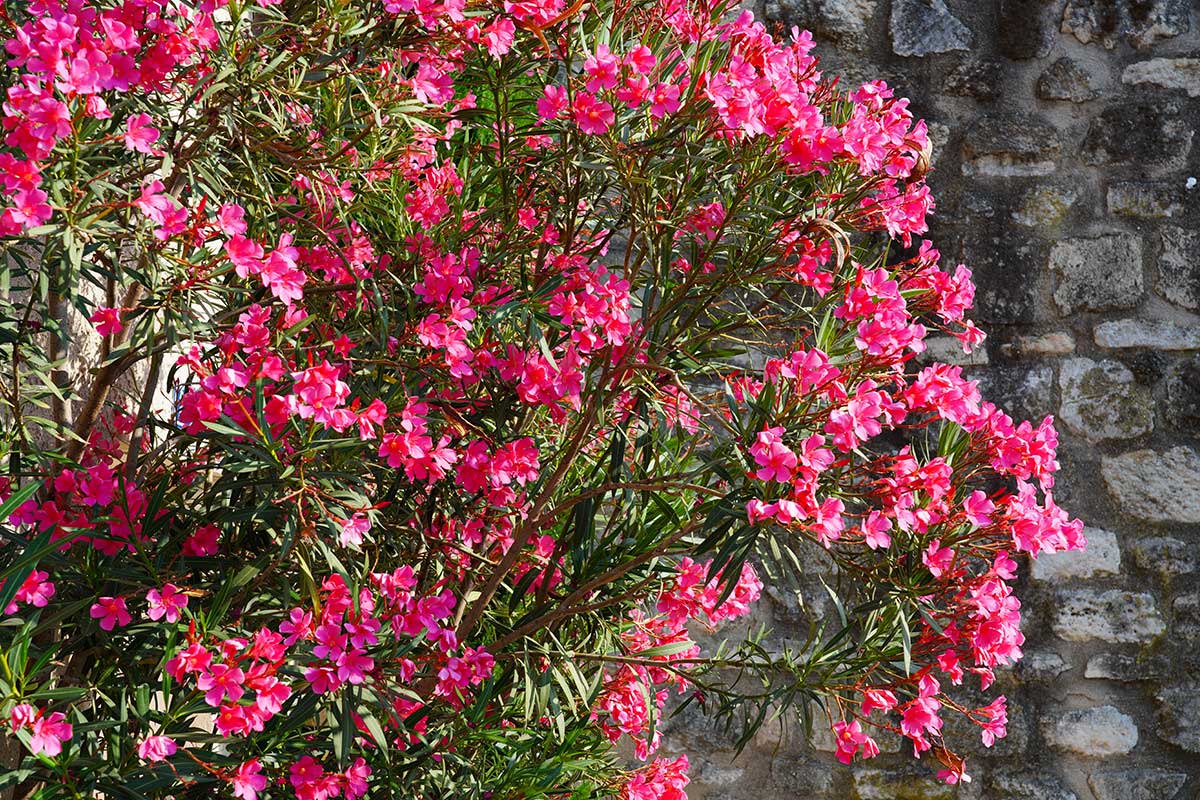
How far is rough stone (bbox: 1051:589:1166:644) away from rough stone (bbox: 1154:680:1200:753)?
16 cm

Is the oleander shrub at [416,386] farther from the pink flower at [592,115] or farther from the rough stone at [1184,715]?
the rough stone at [1184,715]

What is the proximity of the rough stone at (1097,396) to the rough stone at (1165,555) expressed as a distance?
0.83 feet

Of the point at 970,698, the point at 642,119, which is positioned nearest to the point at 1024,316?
the point at 970,698

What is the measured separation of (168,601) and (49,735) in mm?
182

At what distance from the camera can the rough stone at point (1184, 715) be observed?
259 cm

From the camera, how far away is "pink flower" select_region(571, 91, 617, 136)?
4.20 ft

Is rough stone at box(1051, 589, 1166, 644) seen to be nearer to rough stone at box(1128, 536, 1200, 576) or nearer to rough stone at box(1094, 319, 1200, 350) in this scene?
rough stone at box(1128, 536, 1200, 576)

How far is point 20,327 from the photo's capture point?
1.33m

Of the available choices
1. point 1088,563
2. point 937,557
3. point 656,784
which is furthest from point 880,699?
point 1088,563

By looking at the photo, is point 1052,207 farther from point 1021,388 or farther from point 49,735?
point 49,735

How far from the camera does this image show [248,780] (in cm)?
127

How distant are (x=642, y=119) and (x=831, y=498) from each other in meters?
0.50

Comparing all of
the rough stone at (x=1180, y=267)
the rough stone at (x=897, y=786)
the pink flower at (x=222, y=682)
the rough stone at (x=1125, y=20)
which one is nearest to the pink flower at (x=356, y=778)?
the pink flower at (x=222, y=682)

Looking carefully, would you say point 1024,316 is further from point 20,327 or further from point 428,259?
point 20,327
